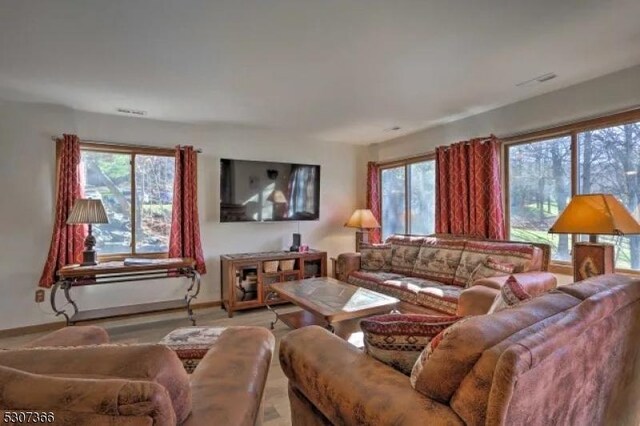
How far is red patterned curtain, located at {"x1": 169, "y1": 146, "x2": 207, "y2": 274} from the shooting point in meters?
4.05

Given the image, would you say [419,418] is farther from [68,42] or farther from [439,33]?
[68,42]

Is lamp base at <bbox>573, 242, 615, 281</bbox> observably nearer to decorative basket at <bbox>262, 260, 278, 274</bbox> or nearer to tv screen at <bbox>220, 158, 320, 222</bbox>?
decorative basket at <bbox>262, 260, 278, 274</bbox>

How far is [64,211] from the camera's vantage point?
352cm

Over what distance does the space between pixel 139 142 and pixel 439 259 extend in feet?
12.1

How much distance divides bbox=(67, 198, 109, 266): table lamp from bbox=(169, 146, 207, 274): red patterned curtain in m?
0.81

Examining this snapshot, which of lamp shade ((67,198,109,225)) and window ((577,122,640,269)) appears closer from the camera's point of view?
window ((577,122,640,269))

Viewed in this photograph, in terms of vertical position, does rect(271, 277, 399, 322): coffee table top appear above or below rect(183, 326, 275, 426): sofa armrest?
below

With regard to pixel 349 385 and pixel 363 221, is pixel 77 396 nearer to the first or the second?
pixel 349 385

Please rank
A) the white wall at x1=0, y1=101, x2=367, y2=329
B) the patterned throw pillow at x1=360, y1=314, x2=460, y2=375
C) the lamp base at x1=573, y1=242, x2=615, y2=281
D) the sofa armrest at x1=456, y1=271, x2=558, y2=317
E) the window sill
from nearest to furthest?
the patterned throw pillow at x1=360, y1=314, x2=460, y2=375 < the lamp base at x1=573, y1=242, x2=615, y2=281 < the sofa armrest at x1=456, y1=271, x2=558, y2=317 < the white wall at x1=0, y1=101, x2=367, y2=329 < the window sill

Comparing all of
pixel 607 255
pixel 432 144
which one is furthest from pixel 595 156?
pixel 432 144

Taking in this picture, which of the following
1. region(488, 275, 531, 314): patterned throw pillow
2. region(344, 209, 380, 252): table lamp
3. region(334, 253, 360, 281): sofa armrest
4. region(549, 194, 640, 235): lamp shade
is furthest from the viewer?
region(344, 209, 380, 252): table lamp

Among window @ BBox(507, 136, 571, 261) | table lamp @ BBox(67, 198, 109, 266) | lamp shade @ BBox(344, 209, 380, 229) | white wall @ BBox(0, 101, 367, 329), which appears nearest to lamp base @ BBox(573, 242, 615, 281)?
window @ BBox(507, 136, 571, 261)

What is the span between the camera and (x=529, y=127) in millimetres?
3422

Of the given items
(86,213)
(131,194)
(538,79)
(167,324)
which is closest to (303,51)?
(538,79)
